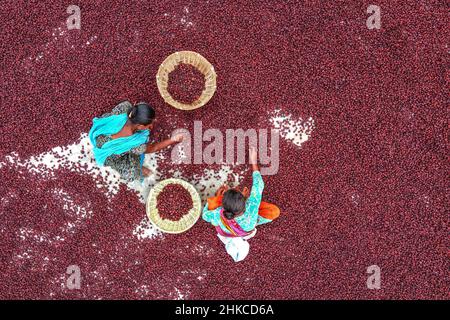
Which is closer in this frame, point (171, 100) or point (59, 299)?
point (171, 100)

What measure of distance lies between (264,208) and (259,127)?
2.27 ft

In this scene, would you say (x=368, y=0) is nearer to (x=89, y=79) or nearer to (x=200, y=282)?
(x=89, y=79)

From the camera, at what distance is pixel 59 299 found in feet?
11.1

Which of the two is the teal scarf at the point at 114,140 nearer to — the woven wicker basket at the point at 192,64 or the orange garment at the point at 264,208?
Result: the woven wicker basket at the point at 192,64

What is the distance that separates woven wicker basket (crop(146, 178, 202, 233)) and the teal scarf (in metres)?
0.46

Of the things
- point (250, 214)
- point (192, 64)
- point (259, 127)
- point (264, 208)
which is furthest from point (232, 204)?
point (192, 64)

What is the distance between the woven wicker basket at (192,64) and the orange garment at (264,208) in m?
0.75

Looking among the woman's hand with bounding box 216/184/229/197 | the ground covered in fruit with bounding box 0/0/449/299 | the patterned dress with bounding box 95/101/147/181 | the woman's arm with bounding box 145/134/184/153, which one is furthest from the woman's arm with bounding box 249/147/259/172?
the patterned dress with bounding box 95/101/147/181

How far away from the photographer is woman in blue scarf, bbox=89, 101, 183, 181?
2.70 m

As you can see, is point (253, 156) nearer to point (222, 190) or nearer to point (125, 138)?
point (222, 190)

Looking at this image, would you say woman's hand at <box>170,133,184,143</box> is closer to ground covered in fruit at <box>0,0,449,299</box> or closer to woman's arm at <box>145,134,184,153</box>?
woman's arm at <box>145,134,184,153</box>

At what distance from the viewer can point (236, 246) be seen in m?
3.09

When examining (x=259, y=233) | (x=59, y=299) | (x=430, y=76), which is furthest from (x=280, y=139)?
(x=59, y=299)

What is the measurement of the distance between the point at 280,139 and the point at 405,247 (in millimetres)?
1397
